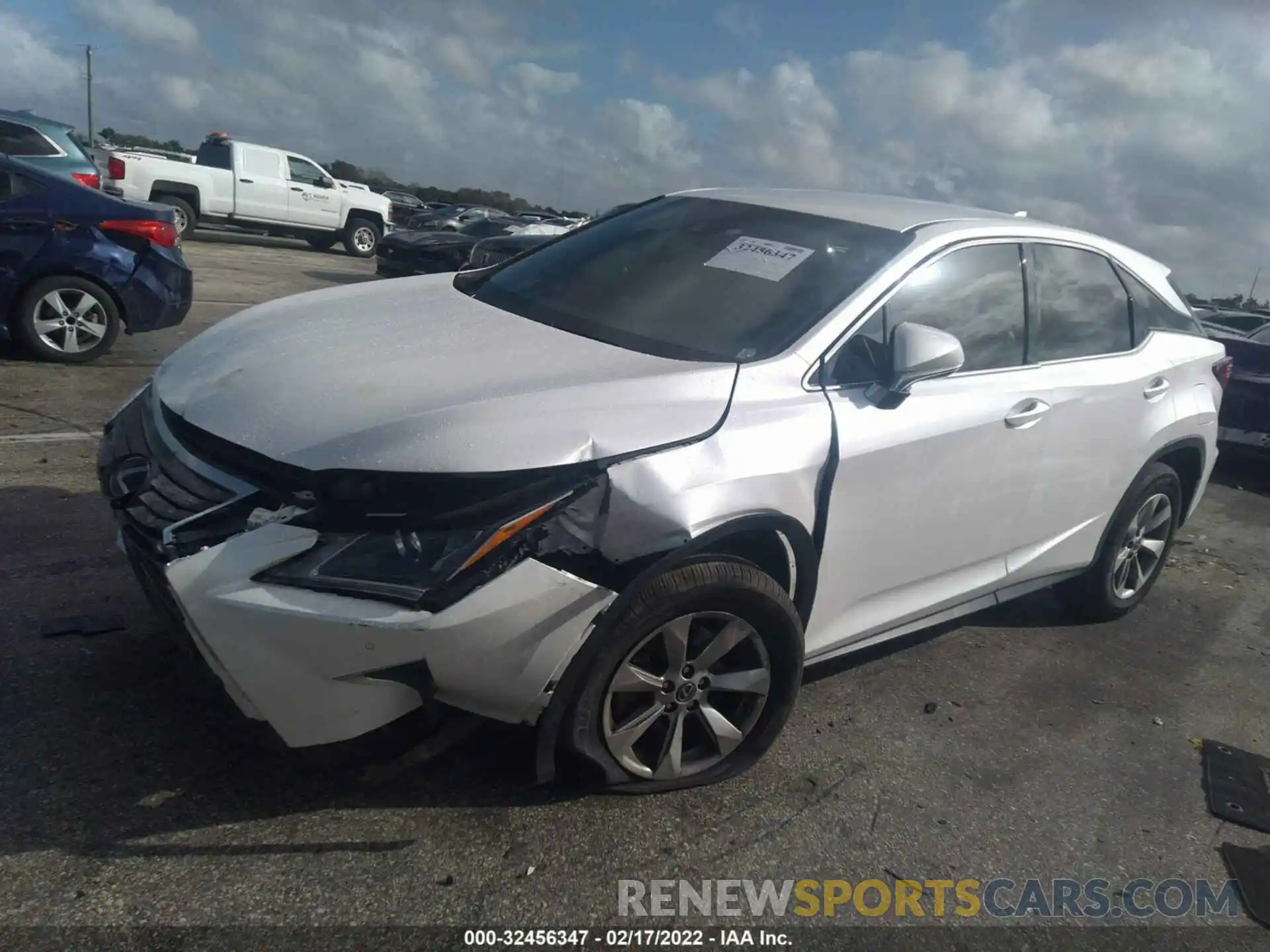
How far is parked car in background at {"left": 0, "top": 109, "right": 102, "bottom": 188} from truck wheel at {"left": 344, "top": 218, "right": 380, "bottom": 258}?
913 centimetres

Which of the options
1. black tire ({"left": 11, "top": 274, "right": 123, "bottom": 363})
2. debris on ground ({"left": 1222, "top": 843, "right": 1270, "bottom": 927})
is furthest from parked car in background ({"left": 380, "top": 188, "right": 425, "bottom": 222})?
debris on ground ({"left": 1222, "top": 843, "right": 1270, "bottom": 927})

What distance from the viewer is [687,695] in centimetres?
286

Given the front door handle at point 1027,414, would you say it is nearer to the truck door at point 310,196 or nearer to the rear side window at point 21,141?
the rear side window at point 21,141

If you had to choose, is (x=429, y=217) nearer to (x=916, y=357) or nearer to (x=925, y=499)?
(x=925, y=499)

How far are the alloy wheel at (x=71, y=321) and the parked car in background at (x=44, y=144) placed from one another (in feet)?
18.1

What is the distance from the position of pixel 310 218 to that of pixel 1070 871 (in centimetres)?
2071

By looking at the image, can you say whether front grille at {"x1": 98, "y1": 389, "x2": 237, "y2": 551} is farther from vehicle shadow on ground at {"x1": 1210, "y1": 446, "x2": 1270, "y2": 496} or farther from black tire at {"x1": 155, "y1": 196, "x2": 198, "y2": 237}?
black tire at {"x1": 155, "y1": 196, "x2": 198, "y2": 237}

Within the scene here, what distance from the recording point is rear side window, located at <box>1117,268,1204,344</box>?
4.49 m

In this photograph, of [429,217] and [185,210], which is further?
[429,217]

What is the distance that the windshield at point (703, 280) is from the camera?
3219 millimetres

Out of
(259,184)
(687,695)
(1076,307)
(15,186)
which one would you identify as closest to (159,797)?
(687,695)

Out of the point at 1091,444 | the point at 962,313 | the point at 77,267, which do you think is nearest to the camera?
the point at 962,313

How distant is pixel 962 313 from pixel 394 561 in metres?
2.21

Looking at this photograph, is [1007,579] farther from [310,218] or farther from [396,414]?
[310,218]
